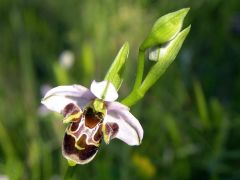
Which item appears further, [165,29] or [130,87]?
[130,87]

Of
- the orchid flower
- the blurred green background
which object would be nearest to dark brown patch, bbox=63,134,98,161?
the orchid flower

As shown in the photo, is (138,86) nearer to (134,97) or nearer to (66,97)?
(134,97)

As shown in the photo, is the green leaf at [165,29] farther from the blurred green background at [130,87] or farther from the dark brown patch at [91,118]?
the blurred green background at [130,87]

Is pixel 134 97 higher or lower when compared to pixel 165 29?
lower

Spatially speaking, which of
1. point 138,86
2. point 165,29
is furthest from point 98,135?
point 165,29

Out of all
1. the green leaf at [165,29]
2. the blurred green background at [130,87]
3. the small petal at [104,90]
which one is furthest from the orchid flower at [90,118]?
the blurred green background at [130,87]

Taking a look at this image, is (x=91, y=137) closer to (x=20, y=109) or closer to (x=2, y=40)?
(x=20, y=109)
